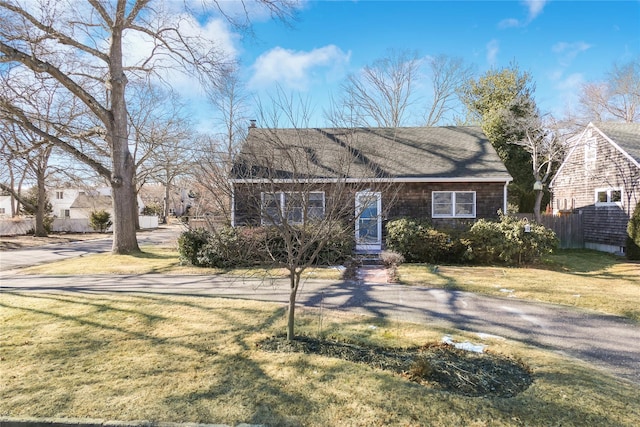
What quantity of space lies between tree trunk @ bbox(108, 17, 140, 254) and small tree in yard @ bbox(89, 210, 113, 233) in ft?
64.7

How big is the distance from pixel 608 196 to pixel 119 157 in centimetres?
2055

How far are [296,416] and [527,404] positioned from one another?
2.06 metres

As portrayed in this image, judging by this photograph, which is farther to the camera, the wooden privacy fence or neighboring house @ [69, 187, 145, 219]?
neighboring house @ [69, 187, 145, 219]

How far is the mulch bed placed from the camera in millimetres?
3434

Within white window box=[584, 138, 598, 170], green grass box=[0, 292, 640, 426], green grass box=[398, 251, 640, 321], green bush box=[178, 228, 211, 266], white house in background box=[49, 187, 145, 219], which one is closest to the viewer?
green grass box=[0, 292, 640, 426]

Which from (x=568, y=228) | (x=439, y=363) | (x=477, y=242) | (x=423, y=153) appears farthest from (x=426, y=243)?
(x=568, y=228)

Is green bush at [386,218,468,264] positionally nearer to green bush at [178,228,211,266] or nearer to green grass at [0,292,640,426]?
green grass at [0,292,640,426]

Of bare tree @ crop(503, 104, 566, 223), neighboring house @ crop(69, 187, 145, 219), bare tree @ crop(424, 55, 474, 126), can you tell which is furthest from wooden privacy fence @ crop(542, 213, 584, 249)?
neighboring house @ crop(69, 187, 145, 219)

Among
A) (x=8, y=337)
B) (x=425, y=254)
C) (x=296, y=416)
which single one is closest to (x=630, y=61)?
(x=425, y=254)

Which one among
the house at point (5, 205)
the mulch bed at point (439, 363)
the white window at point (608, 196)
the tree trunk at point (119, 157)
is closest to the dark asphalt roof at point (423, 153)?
the mulch bed at point (439, 363)

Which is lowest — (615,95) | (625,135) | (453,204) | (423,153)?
(453,204)

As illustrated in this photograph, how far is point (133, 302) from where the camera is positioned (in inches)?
254

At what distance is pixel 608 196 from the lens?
1493cm

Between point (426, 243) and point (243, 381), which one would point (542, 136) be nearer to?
point (426, 243)
